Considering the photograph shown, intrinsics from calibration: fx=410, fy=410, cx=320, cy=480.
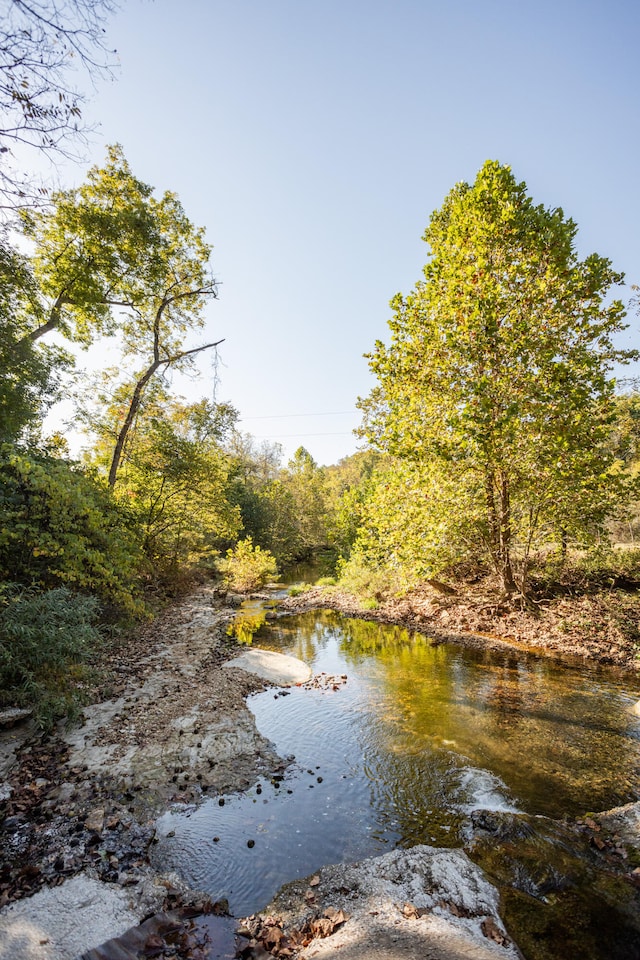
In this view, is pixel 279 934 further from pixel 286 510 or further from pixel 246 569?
pixel 286 510

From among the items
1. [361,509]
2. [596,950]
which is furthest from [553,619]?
[596,950]

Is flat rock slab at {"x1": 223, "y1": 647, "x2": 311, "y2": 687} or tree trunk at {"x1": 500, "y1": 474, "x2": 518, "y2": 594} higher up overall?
tree trunk at {"x1": 500, "y1": 474, "x2": 518, "y2": 594}

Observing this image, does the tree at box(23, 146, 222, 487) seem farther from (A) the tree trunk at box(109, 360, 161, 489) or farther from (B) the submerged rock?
(B) the submerged rock

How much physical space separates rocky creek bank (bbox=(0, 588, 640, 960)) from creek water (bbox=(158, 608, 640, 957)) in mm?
297

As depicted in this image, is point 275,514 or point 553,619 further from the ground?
point 275,514

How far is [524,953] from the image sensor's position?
9.07 ft

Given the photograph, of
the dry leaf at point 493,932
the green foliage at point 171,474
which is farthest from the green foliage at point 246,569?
the dry leaf at point 493,932

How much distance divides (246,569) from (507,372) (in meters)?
14.5

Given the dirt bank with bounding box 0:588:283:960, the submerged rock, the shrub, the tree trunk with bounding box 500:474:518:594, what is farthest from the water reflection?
the shrub

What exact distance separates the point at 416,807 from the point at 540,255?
1130cm

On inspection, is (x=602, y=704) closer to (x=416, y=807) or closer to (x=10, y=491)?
(x=416, y=807)

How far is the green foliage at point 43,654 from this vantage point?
18.5ft

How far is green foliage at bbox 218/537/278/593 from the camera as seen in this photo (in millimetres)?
19734

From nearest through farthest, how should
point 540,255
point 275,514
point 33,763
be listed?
1. point 33,763
2. point 540,255
3. point 275,514
